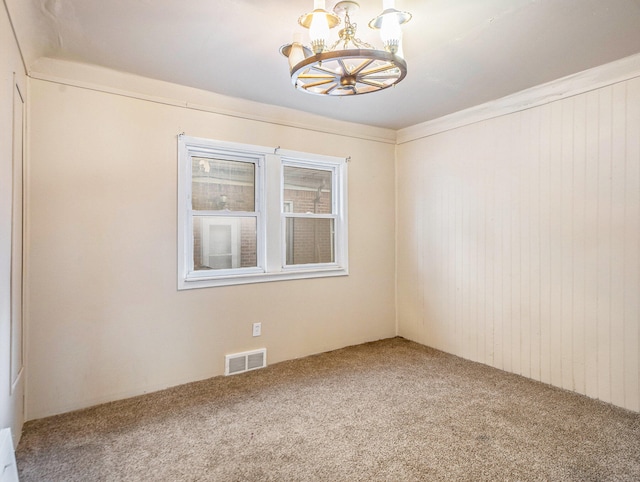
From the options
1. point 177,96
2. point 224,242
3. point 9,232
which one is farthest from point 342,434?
point 177,96

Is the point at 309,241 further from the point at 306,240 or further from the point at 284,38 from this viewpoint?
the point at 284,38

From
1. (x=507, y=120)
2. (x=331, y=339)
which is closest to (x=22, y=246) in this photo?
(x=331, y=339)

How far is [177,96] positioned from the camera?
9.57ft

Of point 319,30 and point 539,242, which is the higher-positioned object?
point 319,30

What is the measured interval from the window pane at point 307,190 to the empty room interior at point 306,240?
25 mm

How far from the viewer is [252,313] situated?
3.31 m

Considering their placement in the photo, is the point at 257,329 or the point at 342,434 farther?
the point at 257,329

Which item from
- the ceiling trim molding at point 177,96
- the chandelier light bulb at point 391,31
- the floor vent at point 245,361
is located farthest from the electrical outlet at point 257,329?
the chandelier light bulb at point 391,31

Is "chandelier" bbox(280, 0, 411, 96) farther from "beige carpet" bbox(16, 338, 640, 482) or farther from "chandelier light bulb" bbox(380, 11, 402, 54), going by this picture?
"beige carpet" bbox(16, 338, 640, 482)

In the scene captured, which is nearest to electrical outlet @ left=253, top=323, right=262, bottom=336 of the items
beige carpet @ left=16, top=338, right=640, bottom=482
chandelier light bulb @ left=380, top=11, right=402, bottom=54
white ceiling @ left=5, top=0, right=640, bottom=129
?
beige carpet @ left=16, top=338, right=640, bottom=482

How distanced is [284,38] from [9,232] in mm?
1887

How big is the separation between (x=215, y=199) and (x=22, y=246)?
1.39 metres

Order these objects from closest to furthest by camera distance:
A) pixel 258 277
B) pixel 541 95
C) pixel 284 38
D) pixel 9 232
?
pixel 9 232 → pixel 284 38 → pixel 541 95 → pixel 258 277

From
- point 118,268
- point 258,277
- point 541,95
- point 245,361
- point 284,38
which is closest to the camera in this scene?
point 284,38
